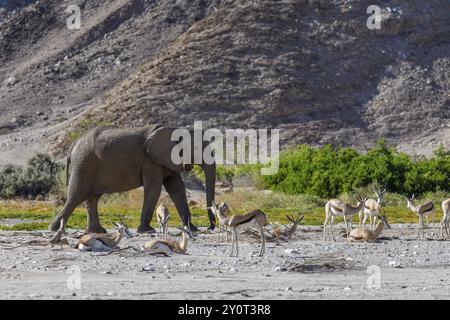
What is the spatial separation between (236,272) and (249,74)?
204ft

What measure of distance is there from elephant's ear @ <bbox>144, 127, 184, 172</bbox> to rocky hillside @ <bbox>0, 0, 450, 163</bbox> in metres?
44.5

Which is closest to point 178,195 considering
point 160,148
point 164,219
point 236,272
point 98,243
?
point 160,148

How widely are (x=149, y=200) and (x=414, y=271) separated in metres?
9.43

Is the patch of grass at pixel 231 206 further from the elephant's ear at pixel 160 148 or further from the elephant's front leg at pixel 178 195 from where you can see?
the elephant's ear at pixel 160 148

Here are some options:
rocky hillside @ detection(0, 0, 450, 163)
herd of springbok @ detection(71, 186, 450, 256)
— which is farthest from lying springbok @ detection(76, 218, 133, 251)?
rocky hillside @ detection(0, 0, 450, 163)

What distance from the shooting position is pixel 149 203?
26.3m

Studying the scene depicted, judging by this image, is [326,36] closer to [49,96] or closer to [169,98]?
[169,98]

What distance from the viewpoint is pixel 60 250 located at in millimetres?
20531

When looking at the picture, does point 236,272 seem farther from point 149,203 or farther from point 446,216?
point 149,203

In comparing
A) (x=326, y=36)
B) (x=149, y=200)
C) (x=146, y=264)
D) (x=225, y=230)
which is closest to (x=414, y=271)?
(x=146, y=264)

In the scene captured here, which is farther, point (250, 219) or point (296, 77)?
point (296, 77)

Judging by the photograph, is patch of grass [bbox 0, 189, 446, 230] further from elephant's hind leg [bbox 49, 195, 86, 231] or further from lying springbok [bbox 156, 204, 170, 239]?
lying springbok [bbox 156, 204, 170, 239]

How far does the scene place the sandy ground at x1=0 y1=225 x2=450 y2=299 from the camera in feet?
49.8

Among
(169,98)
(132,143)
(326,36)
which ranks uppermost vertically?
(326,36)
